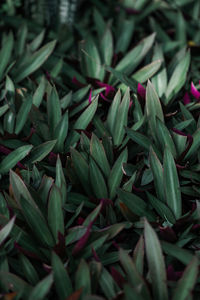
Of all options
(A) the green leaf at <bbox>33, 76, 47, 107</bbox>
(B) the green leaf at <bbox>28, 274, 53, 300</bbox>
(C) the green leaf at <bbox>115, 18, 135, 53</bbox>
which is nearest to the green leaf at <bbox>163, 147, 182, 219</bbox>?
(B) the green leaf at <bbox>28, 274, 53, 300</bbox>

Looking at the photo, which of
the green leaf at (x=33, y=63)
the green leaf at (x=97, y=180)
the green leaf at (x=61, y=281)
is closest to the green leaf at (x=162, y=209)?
the green leaf at (x=97, y=180)

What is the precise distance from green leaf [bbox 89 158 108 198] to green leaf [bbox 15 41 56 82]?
64 cm

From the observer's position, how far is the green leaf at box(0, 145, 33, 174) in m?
1.22

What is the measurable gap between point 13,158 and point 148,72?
666 mm

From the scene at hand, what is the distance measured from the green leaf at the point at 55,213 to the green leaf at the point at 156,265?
228 mm

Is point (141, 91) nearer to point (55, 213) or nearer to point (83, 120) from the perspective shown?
point (83, 120)

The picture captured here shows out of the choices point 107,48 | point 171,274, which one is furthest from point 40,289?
point 107,48

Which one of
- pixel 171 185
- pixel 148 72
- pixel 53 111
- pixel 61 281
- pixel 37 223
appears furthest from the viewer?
pixel 148 72

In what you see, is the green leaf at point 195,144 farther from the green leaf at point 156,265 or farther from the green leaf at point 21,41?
the green leaf at point 21,41

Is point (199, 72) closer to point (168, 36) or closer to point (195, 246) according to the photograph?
point (168, 36)

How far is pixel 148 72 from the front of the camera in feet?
5.22

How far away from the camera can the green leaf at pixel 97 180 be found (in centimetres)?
115

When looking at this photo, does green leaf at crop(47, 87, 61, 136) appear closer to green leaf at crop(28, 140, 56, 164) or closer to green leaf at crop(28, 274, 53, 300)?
green leaf at crop(28, 140, 56, 164)

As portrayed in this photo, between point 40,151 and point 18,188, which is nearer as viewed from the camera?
point 18,188
